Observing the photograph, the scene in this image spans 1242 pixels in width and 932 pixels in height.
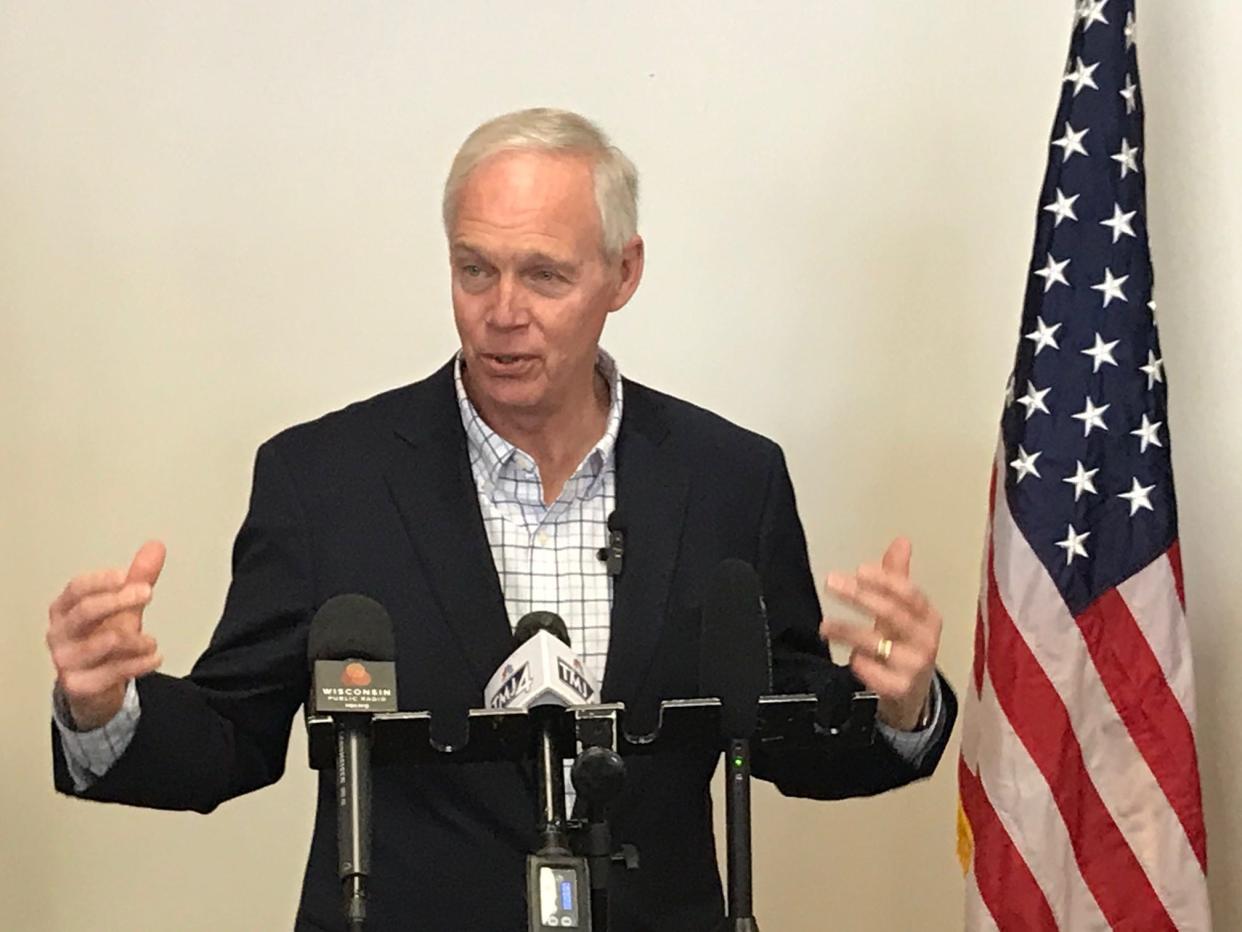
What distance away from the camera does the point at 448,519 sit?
1865 millimetres

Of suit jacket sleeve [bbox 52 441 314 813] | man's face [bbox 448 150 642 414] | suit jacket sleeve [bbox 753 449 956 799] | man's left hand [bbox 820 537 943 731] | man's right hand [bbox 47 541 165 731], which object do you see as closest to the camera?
man's right hand [bbox 47 541 165 731]

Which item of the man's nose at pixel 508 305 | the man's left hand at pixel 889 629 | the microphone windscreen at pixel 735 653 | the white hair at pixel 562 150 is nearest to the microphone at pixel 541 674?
the microphone windscreen at pixel 735 653

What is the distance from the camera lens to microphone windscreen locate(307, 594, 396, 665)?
4.20 feet

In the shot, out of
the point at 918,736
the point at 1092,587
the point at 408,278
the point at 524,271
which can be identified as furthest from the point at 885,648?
the point at 408,278

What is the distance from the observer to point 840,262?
9.53 feet

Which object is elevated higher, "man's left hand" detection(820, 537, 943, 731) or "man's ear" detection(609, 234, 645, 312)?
"man's ear" detection(609, 234, 645, 312)

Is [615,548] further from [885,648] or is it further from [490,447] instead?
[885,648]

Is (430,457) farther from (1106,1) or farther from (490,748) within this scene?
(1106,1)

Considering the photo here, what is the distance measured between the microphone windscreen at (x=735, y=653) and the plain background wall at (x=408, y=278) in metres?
1.57

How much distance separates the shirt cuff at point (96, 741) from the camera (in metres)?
1.57

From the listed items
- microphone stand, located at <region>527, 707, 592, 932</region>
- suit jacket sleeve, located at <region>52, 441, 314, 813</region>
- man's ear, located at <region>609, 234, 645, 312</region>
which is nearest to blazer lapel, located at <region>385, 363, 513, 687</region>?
suit jacket sleeve, located at <region>52, 441, 314, 813</region>

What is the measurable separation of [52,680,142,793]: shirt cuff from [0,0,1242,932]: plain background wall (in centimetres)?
125

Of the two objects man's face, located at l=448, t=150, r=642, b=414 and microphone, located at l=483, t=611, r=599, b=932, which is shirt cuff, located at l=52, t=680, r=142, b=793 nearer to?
microphone, located at l=483, t=611, r=599, b=932

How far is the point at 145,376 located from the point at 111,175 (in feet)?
1.16
